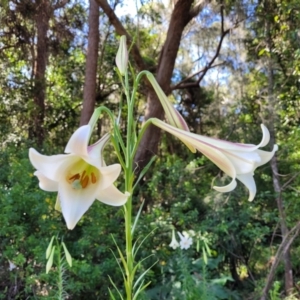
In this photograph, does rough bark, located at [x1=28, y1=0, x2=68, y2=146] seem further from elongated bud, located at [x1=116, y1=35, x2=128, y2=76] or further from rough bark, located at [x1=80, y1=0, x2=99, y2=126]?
elongated bud, located at [x1=116, y1=35, x2=128, y2=76]

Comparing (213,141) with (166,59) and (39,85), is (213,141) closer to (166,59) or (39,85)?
(166,59)

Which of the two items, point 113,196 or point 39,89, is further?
point 39,89

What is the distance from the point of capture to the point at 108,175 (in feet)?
2.51

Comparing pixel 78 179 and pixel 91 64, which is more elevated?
pixel 91 64

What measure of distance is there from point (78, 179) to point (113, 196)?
0.08 metres

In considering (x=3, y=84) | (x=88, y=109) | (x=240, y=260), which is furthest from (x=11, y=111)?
(x=240, y=260)

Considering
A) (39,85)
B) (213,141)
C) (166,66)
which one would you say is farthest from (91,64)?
(213,141)

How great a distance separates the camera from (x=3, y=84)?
5.54 m

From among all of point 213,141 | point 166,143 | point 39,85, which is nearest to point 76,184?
point 213,141

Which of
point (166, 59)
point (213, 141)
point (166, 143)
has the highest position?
point (166, 59)

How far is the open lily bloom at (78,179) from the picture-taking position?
76cm

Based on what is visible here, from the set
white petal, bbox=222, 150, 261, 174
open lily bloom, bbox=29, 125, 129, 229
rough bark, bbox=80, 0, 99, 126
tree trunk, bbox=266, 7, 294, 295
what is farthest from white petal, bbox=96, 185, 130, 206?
rough bark, bbox=80, 0, 99, 126

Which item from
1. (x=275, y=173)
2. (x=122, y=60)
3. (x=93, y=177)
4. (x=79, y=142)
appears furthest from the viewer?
(x=275, y=173)

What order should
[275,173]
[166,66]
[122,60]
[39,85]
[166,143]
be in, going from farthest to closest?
[166,143] → [39,85] → [166,66] → [275,173] → [122,60]
